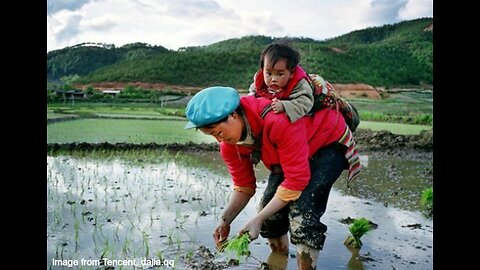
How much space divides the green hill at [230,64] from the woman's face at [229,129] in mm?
24889

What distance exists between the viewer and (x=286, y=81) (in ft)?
8.72

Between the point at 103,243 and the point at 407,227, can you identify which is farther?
the point at 407,227

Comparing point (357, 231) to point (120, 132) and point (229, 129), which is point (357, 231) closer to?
point (229, 129)

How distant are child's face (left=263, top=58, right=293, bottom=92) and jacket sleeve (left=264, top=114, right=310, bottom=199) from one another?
0.68ft

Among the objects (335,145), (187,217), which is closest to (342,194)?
(187,217)

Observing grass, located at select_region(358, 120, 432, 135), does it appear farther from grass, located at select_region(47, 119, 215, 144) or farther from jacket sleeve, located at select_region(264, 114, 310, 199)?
jacket sleeve, located at select_region(264, 114, 310, 199)

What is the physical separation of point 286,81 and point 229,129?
1.45ft

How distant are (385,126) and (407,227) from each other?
364 inches

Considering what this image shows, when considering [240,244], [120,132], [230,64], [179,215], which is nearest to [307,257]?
[240,244]

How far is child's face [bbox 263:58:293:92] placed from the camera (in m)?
2.61
